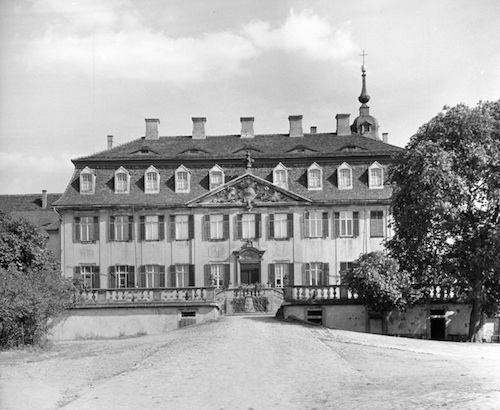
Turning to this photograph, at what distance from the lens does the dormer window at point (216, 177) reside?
4875 cm

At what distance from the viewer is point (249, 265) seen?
47625mm

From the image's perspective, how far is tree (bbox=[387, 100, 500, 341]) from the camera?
95.0 ft

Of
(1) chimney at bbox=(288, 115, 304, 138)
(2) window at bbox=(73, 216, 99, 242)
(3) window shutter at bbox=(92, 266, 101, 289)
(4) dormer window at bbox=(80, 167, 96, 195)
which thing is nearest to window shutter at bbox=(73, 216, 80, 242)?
(2) window at bbox=(73, 216, 99, 242)

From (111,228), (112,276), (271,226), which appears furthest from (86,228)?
(271,226)

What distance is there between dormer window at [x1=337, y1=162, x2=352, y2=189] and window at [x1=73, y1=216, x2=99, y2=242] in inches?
597

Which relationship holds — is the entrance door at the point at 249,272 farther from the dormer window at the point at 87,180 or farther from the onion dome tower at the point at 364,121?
the onion dome tower at the point at 364,121

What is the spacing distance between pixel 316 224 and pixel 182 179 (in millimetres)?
8782

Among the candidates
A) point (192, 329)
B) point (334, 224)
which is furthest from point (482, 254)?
point (334, 224)

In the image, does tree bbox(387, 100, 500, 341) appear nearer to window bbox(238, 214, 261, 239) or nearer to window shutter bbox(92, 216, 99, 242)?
window bbox(238, 214, 261, 239)

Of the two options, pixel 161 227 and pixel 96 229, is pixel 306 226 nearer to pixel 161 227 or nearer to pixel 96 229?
pixel 161 227

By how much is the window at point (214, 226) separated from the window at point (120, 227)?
4.59 metres

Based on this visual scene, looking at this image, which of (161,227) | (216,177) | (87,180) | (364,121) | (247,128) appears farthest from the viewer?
(364,121)

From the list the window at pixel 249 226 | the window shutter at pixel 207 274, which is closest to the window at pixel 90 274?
the window shutter at pixel 207 274

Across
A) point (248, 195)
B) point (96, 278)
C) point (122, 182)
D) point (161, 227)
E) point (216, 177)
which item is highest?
point (216, 177)
